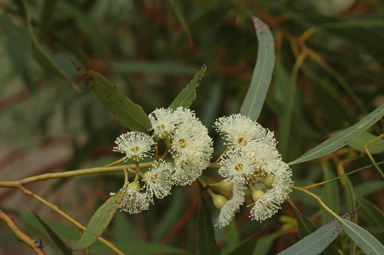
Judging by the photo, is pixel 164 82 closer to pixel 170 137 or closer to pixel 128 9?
pixel 128 9

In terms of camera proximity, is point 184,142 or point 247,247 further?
point 247,247

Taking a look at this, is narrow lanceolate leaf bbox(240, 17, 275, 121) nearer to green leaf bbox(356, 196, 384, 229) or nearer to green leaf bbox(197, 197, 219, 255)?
green leaf bbox(197, 197, 219, 255)

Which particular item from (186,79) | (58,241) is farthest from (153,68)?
(58,241)

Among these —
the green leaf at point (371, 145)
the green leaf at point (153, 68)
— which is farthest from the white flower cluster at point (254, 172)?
the green leaf at point (153, 68)

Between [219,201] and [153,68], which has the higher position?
[153,68]

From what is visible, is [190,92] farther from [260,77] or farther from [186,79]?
[186,79]

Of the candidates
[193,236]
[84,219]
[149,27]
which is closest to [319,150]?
[193,236]
